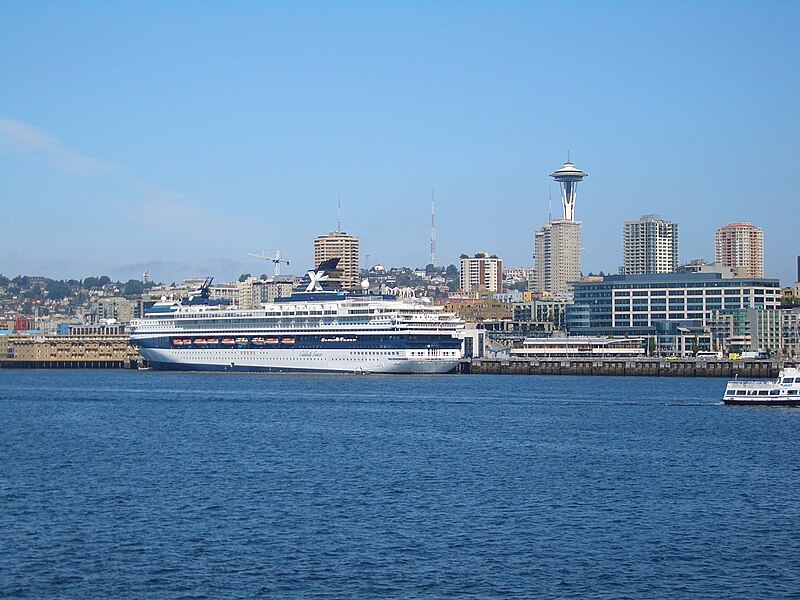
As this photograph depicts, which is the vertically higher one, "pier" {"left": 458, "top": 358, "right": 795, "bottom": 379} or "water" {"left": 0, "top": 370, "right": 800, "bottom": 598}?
"pier" {"left": 458, "top": 358, "right": 795, "bottom": 379}

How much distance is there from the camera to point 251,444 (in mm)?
42281

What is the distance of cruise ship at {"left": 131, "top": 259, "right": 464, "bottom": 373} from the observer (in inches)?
3681

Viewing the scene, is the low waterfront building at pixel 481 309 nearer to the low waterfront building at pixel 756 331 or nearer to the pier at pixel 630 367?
the low waterfront building at pixel 756 331

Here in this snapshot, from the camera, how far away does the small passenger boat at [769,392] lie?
5838cm

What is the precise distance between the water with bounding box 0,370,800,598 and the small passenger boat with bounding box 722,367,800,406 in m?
3.72

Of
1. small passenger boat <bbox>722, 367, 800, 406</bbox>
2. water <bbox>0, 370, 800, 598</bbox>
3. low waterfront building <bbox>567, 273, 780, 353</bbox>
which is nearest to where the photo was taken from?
water <bbox>0, 370, 800, 598</bbox>

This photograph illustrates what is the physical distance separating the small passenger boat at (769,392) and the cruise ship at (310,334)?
118 feet

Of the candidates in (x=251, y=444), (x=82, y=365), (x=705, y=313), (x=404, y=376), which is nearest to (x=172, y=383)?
(x=404, y=376)

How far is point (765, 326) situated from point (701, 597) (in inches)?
4301

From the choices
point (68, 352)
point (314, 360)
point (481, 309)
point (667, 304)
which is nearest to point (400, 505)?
point (314, 360)

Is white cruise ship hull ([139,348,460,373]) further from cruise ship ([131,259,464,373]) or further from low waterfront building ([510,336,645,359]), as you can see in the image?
low waterfront building ([510,336,645,359])

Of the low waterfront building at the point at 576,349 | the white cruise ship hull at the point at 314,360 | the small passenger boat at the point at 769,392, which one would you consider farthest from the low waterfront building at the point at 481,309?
the small passenger boat at the point at 769,392

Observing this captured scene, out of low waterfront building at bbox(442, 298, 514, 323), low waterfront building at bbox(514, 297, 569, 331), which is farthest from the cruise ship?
low waterfront building at bbox(514, 297, 569, 331)

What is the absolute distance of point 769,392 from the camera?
195ft
